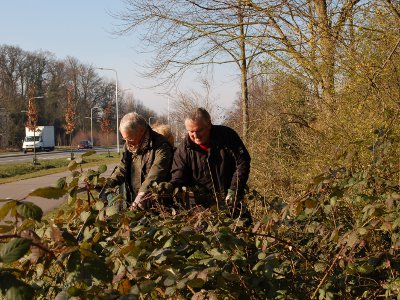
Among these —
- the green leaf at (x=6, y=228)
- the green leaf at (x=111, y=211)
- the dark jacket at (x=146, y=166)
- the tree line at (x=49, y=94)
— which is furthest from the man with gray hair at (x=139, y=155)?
the tree line at (x=49, y=94)

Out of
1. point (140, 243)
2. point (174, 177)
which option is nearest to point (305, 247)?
point (140, 243)

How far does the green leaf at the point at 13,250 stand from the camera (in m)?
1.45

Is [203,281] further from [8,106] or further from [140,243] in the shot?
[8,106]

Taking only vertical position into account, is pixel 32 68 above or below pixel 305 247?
above

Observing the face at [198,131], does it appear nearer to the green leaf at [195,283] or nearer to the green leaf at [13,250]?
the green leaf at [195,283]

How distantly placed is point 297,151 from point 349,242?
5824mm

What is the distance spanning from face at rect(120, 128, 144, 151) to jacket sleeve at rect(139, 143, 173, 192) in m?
0.20

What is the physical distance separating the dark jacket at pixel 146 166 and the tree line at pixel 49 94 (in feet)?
200

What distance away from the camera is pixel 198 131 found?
4.93 meters

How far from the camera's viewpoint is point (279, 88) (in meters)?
9.89

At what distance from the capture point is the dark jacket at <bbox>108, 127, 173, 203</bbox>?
5062mm

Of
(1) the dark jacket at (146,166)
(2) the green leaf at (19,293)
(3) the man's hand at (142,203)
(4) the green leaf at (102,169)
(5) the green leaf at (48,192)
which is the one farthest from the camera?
(1) the dark jacket at (146,166)

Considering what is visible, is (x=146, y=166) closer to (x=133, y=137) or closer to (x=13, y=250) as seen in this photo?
(x=133, y=137)

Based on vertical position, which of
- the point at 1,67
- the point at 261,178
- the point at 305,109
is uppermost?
the point at 1,67
